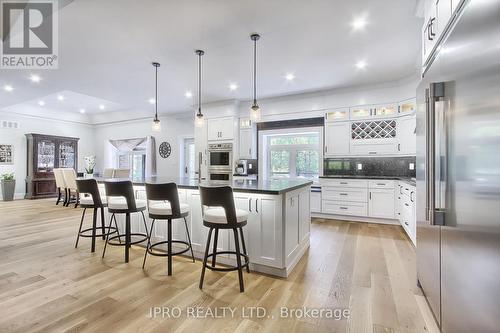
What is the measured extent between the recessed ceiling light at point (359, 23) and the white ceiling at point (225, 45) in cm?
5

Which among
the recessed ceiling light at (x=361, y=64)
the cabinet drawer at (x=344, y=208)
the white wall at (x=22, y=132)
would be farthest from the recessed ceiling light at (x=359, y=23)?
the white wall at (x=22, y=132)

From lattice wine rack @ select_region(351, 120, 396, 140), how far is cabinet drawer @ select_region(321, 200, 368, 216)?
1.36m

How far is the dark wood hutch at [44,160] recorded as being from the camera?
7504mm

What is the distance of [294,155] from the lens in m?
5.77

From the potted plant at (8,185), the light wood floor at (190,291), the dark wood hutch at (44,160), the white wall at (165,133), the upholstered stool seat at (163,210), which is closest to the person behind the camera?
the light wood floor at (190,291)

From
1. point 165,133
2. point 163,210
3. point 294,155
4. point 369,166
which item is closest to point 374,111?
point 369,166

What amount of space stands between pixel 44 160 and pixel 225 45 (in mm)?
7879

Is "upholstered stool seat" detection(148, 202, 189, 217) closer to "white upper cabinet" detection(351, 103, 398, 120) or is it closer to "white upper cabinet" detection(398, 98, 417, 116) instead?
"white upper cabinet" detection(351, 103, 398, 120)

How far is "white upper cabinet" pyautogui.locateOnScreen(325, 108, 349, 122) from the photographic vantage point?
507 cm

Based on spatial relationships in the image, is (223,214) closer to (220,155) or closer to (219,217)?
(219,217)

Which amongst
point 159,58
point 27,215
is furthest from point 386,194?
point 27,215

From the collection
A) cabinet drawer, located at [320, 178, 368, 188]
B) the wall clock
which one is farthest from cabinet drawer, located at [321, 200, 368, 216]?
the wall clock

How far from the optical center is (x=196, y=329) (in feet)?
5.41

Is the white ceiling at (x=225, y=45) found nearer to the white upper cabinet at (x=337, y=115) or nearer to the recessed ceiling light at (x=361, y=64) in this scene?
the recessed ceiling light at (x=361, y=64)
